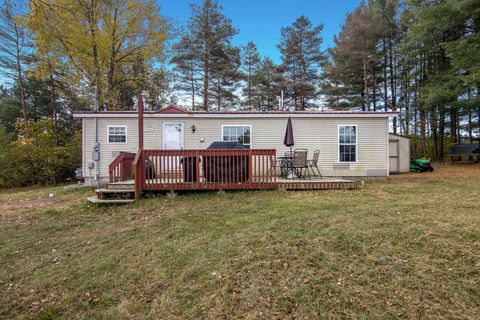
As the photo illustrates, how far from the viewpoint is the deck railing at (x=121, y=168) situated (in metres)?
7.11

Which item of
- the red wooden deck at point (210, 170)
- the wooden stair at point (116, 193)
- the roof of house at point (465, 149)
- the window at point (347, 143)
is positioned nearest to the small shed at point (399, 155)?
the window at point (347, 143)

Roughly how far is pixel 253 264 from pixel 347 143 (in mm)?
7958

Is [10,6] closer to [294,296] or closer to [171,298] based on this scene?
[171,298]

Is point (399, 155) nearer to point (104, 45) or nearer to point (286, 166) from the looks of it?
point (286, 166)

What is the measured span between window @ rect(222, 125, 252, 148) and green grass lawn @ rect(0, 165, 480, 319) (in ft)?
16.1

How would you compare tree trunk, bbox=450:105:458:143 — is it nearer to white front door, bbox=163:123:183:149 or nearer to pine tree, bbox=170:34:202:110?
pine tree, bbox=170:34:202:110

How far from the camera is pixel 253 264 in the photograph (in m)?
2.95

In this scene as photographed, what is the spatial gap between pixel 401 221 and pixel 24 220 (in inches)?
269

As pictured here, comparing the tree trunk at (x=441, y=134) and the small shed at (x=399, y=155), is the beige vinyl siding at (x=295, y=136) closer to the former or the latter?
the small shed at (x=399, y=155)

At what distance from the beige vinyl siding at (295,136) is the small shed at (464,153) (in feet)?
35.8

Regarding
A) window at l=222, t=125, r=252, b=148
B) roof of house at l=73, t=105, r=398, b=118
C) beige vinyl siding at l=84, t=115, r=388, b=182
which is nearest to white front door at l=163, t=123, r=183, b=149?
beige vinyl siding at l=84, t=115, r=388, b=182

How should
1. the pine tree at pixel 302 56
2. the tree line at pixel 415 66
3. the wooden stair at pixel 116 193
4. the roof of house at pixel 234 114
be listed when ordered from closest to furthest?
the wooden stair at pixel 116 193, the roof of house at pixel 234 114, the tree line at pixel 415 66, the pine tree at pixel 302 56

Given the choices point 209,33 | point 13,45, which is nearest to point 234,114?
point 209,33

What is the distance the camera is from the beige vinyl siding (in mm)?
9664
